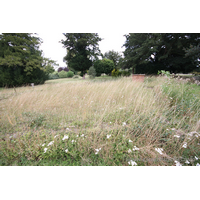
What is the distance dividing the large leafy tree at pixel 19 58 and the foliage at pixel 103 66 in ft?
15.2

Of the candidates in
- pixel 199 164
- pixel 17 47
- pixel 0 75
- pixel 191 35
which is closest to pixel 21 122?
pixel 199 164

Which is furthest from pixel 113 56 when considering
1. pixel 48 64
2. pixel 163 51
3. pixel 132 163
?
pixel 132 163

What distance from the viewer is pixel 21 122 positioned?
7.48ft

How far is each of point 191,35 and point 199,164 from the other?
962cm

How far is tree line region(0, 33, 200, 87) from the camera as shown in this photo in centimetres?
603

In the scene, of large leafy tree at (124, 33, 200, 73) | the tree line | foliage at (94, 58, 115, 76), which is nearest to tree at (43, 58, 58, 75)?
the tree line

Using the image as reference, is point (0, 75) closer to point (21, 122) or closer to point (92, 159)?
point (21, 122)

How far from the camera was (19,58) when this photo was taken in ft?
19.1

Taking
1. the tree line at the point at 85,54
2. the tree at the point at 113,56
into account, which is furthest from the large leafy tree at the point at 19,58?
the tree at the point at 113,56

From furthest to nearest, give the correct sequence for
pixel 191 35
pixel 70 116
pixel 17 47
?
pixel 191 35
pixel 17 47
pixel 70 116

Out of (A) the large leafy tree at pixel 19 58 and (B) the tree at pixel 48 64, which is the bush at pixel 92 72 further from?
(A) the large leafy tree at pixel 19 58

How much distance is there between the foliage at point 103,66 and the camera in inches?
318

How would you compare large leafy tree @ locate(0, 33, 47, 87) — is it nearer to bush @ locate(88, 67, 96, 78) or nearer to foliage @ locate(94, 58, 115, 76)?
bush @ locate(88, 67, 96, 78)

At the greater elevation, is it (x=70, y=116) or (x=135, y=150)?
(x=70, y=116)
